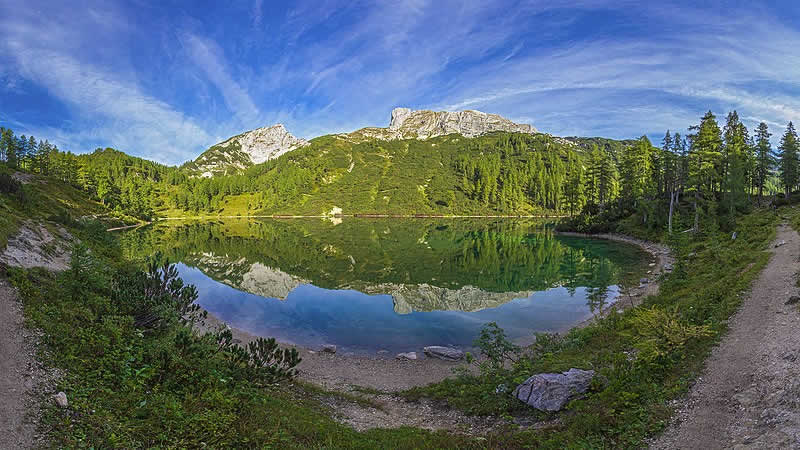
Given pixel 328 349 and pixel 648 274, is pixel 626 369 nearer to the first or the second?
pixel 328 349

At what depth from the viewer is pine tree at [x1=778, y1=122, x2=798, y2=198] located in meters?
61.3

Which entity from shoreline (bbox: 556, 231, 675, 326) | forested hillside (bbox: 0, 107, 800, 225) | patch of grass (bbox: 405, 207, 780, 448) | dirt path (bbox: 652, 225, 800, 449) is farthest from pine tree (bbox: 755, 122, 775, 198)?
dirt path (bbox: 652, 225, 800, 449)

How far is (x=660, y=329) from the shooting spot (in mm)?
12930

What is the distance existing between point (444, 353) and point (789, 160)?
76.6 meters

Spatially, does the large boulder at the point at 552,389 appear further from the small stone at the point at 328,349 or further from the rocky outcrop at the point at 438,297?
the rocky outcrop at the point at 438,297

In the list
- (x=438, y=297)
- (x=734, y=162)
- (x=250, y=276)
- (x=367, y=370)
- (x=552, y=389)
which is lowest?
(x=367, y=370)

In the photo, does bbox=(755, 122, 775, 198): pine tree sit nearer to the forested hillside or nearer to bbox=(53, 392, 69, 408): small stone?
the forested hillside

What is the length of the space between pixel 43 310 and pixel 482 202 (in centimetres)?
18258

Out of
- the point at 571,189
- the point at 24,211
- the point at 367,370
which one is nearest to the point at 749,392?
the point at 367,370

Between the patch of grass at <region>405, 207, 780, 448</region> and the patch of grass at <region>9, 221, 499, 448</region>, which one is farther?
the patch of grass at <region>405, 207, 780, 448</region>

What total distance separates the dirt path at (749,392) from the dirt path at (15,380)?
39.4ft

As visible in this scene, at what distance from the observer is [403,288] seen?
3706cm

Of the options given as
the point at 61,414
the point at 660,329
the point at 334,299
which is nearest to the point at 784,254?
the point at 660,329

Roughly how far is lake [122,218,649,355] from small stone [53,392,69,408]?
52.8ft
